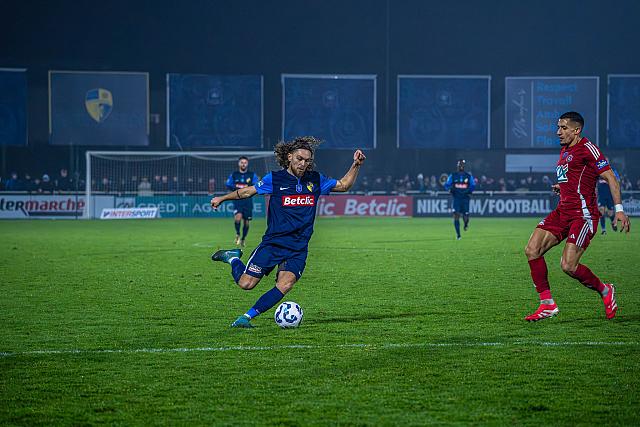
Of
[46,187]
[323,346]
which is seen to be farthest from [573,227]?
[46,187]

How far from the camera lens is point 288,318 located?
9.02 metres

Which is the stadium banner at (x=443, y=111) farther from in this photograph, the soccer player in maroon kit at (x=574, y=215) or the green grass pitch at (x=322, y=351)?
the soccer player in maroon kit at (x=574, y=215)

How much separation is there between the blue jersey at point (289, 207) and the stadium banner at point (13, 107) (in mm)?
39783

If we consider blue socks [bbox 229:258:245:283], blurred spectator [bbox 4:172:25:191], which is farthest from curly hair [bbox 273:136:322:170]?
blurred spectator [bbox 4:172:25:191]

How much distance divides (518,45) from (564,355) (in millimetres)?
49206

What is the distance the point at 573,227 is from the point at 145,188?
35711mm

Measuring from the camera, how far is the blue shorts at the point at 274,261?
365 inches

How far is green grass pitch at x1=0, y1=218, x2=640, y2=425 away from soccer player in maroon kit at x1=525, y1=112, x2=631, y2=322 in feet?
1.24

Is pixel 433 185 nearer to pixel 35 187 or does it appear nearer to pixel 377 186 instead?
pixel 377 186

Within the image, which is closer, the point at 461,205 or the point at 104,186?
the point at 461,205

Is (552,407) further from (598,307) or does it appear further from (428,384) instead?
(598,307)

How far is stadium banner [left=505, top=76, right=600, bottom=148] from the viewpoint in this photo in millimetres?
47125

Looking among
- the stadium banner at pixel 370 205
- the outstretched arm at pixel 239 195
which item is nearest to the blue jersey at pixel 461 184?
the stadium banner at pixel 370 205

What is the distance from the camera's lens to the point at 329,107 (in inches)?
1849
